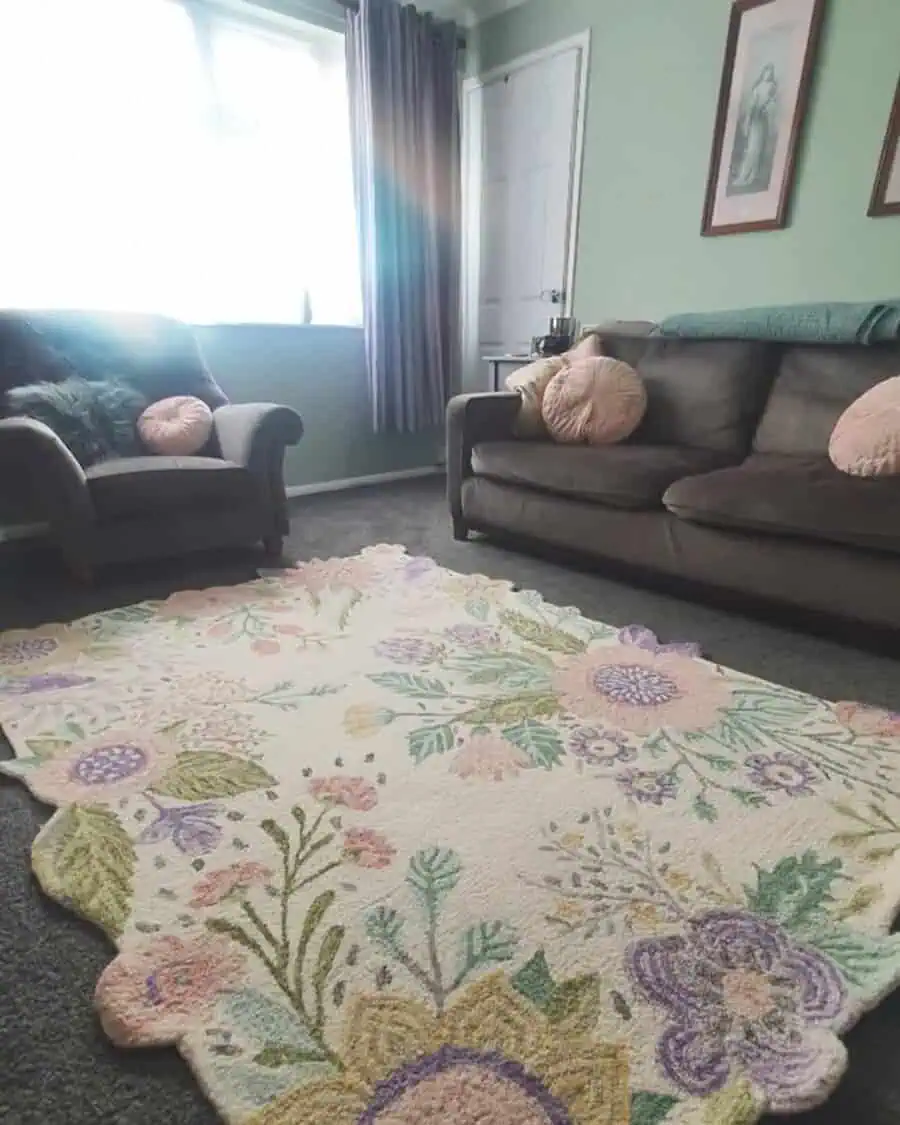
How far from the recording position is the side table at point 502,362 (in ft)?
11.8

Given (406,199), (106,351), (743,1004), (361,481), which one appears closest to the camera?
(743,1004)

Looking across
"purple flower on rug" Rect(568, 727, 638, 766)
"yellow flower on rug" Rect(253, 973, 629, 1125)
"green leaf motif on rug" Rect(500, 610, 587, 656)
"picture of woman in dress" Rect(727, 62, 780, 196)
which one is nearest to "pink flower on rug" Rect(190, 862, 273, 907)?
"yellow flower on rug" Rect(253, 973, 629, 1125)

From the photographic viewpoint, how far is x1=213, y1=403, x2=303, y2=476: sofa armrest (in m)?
2.51

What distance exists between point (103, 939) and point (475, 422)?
2183 millimetres

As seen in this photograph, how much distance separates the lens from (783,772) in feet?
4.33

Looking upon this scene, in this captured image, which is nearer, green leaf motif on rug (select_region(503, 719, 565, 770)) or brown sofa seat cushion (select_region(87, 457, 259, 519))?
green leaf motif on rug (select_region(503, 719, 565, 770))

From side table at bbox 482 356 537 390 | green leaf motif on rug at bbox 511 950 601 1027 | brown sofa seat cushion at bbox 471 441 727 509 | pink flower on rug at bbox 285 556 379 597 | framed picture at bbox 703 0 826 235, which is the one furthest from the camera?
side table at bbox 482 356 537 390

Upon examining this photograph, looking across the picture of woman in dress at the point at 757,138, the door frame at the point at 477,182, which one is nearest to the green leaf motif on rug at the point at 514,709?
the picture of woman in dress at the point at 757,138

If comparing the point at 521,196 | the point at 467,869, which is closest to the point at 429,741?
the point at 467,869

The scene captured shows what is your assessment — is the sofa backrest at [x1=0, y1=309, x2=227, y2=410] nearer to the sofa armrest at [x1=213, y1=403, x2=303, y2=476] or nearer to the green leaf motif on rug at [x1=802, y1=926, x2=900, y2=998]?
the sofa armrest at [x1=213, y1=403, x2=303, y2=476]

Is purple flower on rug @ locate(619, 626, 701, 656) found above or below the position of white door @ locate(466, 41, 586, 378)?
below

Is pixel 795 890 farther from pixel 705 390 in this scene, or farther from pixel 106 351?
pixel 106 351

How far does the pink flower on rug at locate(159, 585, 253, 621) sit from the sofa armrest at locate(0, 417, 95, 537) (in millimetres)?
371

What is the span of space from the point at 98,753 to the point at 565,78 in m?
3.84
